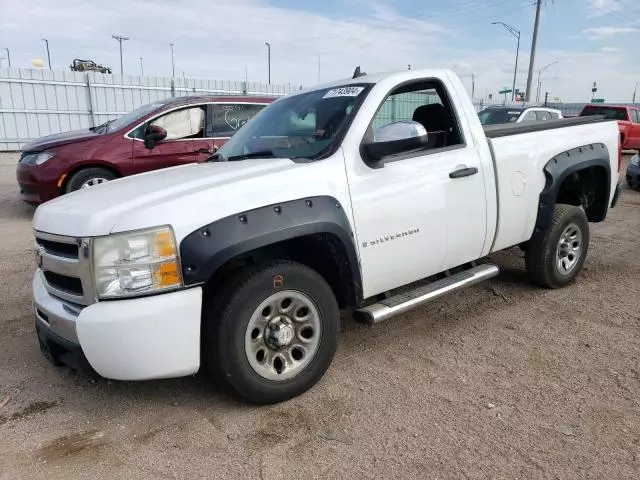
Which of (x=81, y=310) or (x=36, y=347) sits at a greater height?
(x=81, y=310)

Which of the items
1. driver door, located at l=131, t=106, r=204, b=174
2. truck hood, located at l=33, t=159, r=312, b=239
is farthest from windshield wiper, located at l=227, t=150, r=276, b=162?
driver door, located at l=131, t=106, r=204, b=174

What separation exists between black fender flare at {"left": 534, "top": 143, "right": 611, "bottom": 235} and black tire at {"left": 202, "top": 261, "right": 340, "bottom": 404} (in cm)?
230

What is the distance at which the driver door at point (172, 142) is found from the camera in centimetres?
823

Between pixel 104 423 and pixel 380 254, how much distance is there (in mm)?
1855

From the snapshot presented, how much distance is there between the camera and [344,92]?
3.66 m

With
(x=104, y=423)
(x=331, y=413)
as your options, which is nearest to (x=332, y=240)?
(x=331, y=413)

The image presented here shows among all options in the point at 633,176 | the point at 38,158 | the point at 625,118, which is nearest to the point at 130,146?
the point at 38,158

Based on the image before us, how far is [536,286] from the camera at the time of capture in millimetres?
4980

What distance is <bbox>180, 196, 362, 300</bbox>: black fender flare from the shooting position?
2641 mm

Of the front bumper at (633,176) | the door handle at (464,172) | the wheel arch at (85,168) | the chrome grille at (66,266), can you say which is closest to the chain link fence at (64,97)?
the wheel arch at (85,168)

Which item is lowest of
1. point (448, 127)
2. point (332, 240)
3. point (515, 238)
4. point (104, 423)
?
point (104, 423)

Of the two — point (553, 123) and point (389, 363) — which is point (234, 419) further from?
point (553, 123)

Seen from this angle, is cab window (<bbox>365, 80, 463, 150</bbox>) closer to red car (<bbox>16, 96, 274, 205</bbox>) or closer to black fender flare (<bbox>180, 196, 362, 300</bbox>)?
black fender flare (<bbox>180, 196, 362, 300</bbox>)

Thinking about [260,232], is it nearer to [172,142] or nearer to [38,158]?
[172,142]
